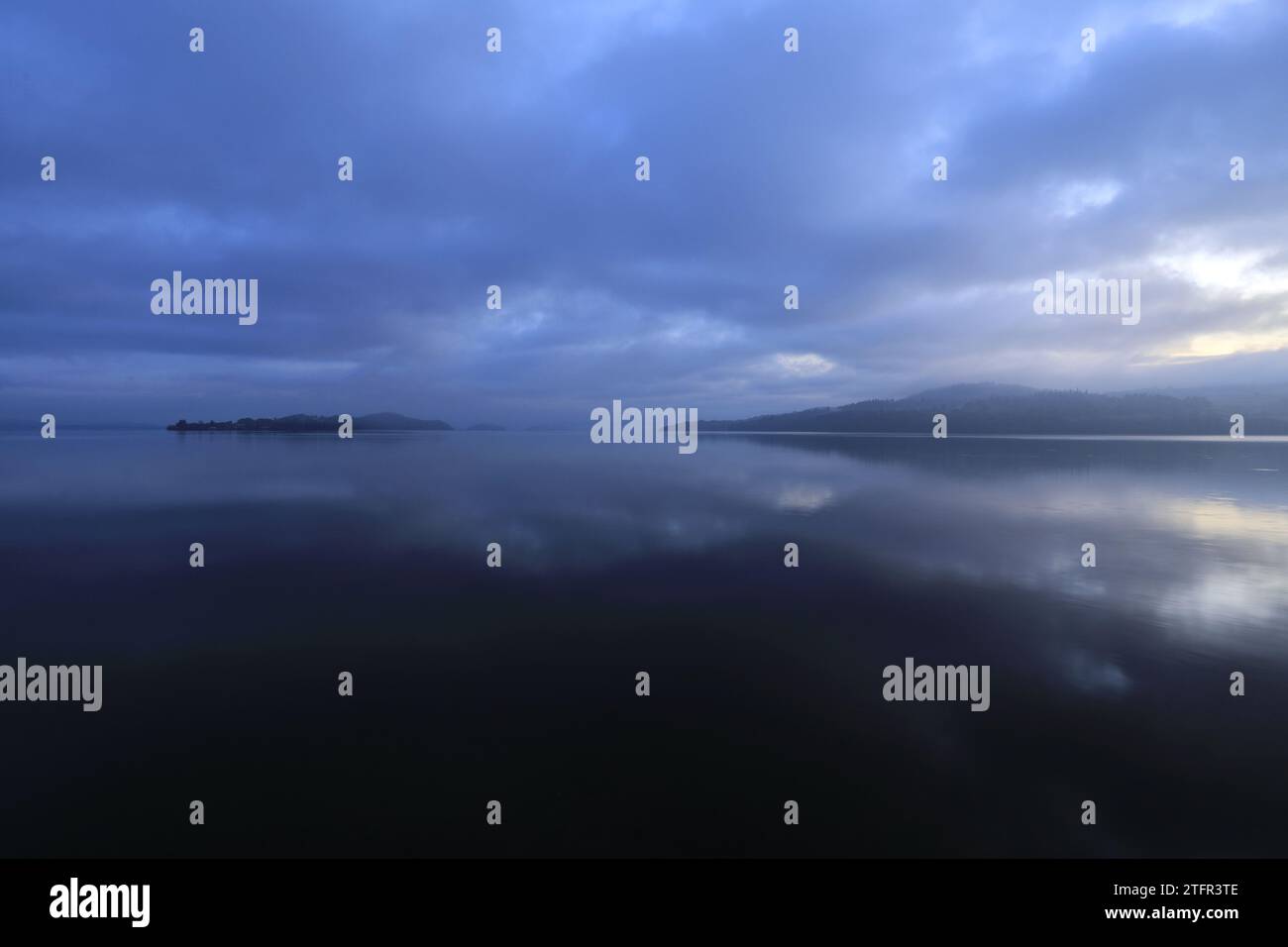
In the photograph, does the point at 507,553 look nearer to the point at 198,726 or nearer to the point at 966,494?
the point at 198,726

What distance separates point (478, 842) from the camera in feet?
18.7

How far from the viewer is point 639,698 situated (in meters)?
8.16

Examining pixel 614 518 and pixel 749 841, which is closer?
pixel 749 841

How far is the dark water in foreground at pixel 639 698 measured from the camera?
5.89 metres

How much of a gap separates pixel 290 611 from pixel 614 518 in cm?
1227

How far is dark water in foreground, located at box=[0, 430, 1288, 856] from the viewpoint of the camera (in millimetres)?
5891

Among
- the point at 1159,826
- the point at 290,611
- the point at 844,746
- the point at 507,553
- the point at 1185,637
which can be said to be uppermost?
the point at 507,553

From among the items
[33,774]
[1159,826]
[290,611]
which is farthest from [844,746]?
[290,611]

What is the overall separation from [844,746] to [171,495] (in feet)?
113

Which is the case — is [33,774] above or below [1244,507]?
below

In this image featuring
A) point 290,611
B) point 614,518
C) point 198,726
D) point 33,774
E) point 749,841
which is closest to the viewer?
point 749,841
